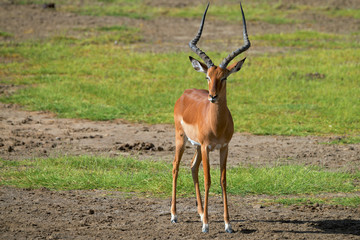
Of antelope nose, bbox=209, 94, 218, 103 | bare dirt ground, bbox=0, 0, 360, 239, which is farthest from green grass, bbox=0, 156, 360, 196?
antelope nose, bbox=209, 94, 218, 103

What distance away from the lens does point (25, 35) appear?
20500 millimetres

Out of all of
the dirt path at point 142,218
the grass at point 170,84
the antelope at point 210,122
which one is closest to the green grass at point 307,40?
the grass at point 170,84

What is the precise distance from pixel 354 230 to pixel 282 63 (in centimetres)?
1032

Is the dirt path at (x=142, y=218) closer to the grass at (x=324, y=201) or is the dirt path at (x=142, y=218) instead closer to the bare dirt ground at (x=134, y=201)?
the bare dirt ground at (x=134, y=201)

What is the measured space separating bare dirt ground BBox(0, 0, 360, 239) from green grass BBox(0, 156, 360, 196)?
0.23 m

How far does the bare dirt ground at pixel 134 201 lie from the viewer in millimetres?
6449

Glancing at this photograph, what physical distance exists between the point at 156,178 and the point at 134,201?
72 cm

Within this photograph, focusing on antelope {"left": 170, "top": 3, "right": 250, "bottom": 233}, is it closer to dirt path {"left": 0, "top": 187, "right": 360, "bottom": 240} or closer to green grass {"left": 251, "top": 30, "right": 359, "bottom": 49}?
dirt path {"left": 0, "top": 187, "right": 360, "bottom": 240}

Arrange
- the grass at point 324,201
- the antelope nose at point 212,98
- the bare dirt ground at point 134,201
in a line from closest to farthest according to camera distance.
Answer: the antelope nose at point 212,98
the bare dirt ground at point 134,201
the grass at point 324,201

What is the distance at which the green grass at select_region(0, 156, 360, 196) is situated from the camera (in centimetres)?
784

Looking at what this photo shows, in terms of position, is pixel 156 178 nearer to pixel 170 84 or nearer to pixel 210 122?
pixel 210 122

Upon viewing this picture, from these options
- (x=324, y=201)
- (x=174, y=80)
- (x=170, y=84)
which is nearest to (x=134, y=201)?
(x=324, y=201)

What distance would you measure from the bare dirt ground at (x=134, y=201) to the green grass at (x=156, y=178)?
0.76 feet

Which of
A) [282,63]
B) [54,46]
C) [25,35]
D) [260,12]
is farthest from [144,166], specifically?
[260,12]
